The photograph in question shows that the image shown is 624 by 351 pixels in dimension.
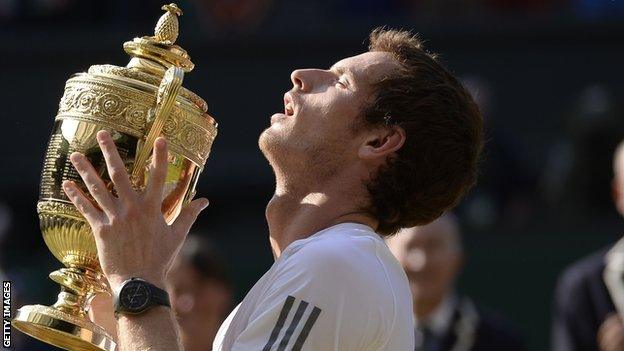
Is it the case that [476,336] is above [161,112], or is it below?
below

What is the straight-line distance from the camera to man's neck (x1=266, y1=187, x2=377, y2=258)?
12.3 feet

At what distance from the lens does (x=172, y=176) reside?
3.73 meters

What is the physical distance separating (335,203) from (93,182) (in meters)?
0.62

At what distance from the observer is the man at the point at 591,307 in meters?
7.17

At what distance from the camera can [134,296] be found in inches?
135

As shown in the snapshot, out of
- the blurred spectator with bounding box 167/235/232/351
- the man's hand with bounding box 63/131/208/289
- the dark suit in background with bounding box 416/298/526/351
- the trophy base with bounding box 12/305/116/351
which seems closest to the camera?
the man's hand with bounding box 63/131/208/289

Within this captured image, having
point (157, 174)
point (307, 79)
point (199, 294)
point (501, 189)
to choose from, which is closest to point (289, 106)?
point (307, 79)

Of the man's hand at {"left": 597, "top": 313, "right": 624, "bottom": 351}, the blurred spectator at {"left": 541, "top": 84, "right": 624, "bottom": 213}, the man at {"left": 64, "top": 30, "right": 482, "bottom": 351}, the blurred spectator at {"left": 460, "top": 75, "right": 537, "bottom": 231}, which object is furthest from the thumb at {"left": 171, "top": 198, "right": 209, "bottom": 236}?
the blurred spectator at {"left": 541, "top": 84, "right": 624, "bottom": 213}

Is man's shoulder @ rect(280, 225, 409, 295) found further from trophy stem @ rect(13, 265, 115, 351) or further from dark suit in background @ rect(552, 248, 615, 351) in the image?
dark suit in background @ rect(552, 248, 615, 351)

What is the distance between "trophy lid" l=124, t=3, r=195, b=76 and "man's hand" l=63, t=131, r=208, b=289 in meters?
0.37

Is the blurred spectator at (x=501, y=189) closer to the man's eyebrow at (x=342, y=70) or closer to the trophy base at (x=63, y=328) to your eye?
the man's eyebrow at (x=342, y=70)

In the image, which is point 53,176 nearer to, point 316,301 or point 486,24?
point 316,301

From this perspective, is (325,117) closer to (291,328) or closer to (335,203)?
(335,203)

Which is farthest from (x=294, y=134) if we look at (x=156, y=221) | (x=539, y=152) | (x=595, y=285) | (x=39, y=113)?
(x=39, y=113)
